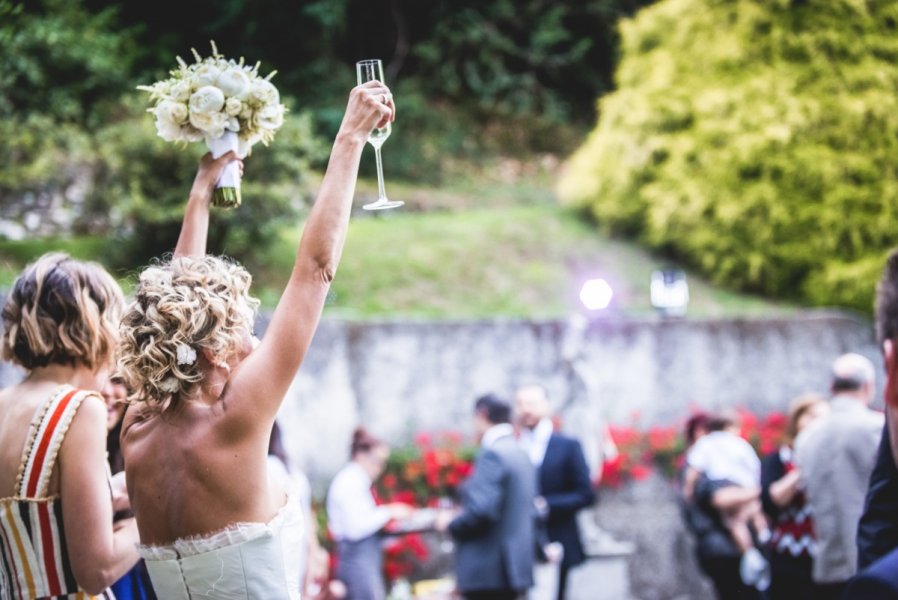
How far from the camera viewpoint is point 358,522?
6.11 meters

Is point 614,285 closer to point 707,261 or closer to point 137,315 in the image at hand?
point 707,261

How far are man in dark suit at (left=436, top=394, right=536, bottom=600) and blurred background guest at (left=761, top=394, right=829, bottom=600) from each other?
1470mm

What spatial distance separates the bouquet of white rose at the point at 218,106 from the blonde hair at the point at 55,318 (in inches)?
20.7

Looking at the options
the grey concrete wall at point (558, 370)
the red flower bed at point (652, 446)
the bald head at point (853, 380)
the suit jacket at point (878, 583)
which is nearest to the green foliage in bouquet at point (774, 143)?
the grey concrete wall at point (558, 370)

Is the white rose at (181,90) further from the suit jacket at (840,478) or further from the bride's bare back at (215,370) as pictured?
the suit jacket at (840,478)

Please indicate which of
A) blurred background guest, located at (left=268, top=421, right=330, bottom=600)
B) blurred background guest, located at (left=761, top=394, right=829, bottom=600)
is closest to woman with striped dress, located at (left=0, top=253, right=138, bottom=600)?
blurred background guest, located at (left=268, top=421, right=330, bottom=600)

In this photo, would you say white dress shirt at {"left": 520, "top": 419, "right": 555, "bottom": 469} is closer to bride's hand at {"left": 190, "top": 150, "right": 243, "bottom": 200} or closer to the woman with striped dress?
bride's hand at {"left": 190, "top": 150, "right": 243, "bottom": 200}

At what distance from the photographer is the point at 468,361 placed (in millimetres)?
9875

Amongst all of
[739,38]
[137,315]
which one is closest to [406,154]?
[739,38]

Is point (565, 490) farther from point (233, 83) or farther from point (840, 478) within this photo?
point (233, 83)

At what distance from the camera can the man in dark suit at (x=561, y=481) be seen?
668cm

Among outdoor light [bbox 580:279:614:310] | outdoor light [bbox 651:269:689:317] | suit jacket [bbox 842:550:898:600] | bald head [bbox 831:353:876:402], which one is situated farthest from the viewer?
outdoor light [bbox 651:269:689:317]

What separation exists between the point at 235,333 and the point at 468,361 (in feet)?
25.2

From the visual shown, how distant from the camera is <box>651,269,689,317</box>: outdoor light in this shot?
10836mm
